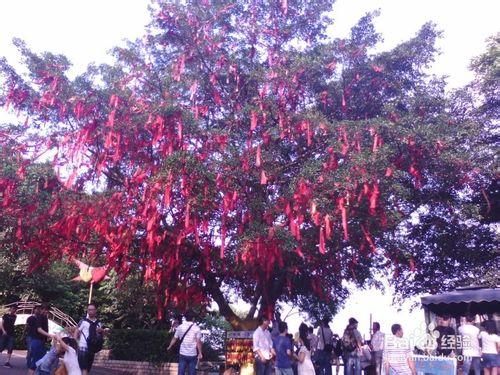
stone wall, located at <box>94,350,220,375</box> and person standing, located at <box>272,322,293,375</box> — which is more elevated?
person standing, located at <box>272,322,293,375</box>

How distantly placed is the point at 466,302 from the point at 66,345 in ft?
31.6

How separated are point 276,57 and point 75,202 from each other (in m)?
6.24

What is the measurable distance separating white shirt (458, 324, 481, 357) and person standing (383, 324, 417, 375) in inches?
103

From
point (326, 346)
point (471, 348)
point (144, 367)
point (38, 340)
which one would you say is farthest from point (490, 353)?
point (144, 367)

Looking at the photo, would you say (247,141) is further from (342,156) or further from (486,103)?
(486,103)

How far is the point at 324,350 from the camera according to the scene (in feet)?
41.7

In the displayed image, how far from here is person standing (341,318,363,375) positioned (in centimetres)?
1259

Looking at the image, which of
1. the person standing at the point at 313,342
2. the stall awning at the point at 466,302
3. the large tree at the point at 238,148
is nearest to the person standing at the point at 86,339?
the large tree at the point at 238,148

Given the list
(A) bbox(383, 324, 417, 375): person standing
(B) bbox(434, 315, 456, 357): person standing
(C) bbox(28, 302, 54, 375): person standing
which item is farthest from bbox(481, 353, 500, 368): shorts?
(C) bbox(28, 302, 54, 375): person standing

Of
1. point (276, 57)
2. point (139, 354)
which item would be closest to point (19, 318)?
point (139, 354)

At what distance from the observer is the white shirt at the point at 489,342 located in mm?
10914

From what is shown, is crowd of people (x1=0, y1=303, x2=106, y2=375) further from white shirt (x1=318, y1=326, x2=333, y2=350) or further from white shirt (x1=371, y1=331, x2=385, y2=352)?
white shirt (x1=371, y1=331, x2=385, y2=352)

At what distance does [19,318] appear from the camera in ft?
69.1

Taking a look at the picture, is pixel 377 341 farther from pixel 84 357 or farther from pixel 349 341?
pixel 84 357
